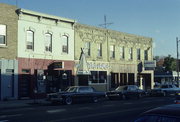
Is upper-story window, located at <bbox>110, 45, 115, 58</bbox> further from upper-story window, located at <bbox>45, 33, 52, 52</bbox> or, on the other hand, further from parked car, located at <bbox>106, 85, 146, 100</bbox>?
upper-story window, located at <bbox>45, 33, 52, 52</bbox>

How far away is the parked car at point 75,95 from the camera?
22016mm

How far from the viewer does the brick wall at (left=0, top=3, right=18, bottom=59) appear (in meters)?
25.1

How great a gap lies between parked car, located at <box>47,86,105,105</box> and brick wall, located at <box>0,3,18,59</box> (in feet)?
18.8

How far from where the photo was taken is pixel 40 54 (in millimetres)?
27812

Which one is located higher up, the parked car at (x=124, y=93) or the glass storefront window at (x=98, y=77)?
the glass storefront window at (x=98, y=77)

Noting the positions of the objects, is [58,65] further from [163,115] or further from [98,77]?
[163,115]

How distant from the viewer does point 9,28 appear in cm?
2544

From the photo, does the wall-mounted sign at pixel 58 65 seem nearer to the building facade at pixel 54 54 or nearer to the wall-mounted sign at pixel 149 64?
the building facade at pixel 54 54

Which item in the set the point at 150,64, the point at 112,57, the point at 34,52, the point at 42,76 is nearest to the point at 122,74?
the point at 112,57

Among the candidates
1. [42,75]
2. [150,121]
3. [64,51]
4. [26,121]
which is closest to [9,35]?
[42,75]

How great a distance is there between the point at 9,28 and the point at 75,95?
8.60m

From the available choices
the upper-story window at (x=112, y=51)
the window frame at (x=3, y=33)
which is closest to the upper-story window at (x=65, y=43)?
the window frame at (x=3, y=33)

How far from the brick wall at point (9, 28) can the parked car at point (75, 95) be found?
18.8ft

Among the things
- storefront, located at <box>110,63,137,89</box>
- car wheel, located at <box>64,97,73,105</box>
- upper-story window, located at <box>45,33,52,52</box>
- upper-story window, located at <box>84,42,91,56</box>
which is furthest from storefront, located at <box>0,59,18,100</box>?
storefront, located at <box>110,63,137,89</box>
